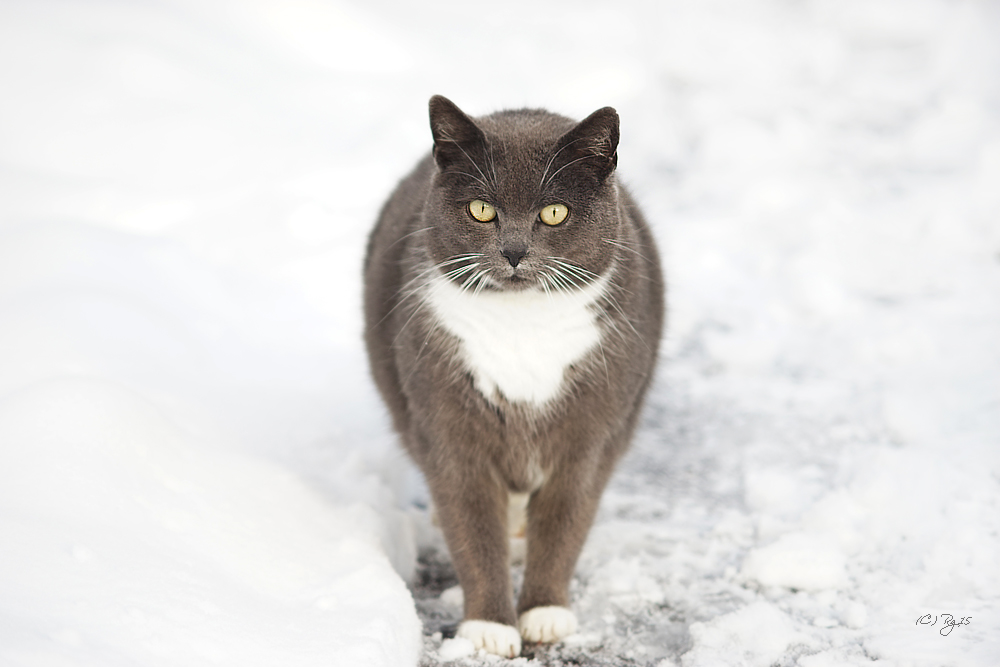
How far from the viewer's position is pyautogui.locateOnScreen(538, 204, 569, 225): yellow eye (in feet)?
7.01

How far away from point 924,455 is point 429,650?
1.83 metres

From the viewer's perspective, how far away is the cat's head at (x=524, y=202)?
2.11 metres

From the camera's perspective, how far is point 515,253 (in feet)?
6.76

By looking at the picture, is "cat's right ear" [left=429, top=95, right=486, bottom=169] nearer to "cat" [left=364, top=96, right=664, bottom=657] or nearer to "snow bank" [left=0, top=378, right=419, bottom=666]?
"cat" [left=364, top=96, right=664, bottom=657]

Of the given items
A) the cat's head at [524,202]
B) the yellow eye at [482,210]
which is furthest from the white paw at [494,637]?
the yellow eye at [482,210]

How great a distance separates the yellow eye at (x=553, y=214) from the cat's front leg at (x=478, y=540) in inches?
28.3

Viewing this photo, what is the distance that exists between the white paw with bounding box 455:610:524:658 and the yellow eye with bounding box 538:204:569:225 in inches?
42.0

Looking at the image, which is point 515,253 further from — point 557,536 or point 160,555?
point 160,555

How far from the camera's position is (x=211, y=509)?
2178mm

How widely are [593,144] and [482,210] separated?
34 cm

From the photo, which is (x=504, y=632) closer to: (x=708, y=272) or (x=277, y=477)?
(x=277, y=477)

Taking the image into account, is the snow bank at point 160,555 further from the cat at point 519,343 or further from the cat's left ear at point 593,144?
the cat's left ear at point 593,144

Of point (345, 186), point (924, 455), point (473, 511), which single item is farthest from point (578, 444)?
point (345, 186)

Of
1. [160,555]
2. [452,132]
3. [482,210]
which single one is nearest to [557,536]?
[482,210]
